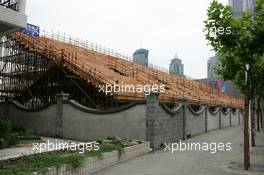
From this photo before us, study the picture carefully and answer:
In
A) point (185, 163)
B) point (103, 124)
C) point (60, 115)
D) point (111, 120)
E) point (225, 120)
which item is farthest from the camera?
point (225, 120)

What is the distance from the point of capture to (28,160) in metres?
11.0

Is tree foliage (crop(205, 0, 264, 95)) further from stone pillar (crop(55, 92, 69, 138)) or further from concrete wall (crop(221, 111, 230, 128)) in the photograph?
concrete wall (crop(221, 111, 230, 128))

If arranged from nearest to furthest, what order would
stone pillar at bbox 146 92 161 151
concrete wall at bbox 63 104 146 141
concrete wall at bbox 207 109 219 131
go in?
stone pillar at bbox 146 92 161 151
concrete wall at bbox 63 104 146 141
concrete wall at bbox 207 109 219 131

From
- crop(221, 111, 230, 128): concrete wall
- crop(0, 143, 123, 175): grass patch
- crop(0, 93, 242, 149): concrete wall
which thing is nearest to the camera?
crop(0, 143, 123, 175): grass patch

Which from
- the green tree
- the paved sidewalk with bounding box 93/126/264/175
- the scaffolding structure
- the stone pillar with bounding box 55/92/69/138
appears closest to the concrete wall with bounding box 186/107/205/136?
the scaffolding structure

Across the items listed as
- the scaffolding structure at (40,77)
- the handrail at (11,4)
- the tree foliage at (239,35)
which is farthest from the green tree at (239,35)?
the scaffolding structure at (40,77)

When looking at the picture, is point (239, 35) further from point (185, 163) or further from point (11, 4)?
point (11, 4)

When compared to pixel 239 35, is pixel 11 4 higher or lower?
higher

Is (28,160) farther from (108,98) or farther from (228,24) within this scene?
(108,98)

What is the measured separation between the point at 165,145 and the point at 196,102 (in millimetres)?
12180

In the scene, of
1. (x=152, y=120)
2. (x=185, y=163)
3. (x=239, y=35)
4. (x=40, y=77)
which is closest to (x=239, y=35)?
(x=239, y=35)

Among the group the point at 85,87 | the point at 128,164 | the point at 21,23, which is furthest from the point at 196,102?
the point at 21,23

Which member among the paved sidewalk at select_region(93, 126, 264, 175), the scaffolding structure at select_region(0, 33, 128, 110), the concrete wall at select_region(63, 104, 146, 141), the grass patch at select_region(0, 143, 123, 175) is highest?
the scaffolding structure at select_region(0, 33, 128, 110)

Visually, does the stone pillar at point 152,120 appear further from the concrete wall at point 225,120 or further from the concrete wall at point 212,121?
the concrete wall at point 225,120
